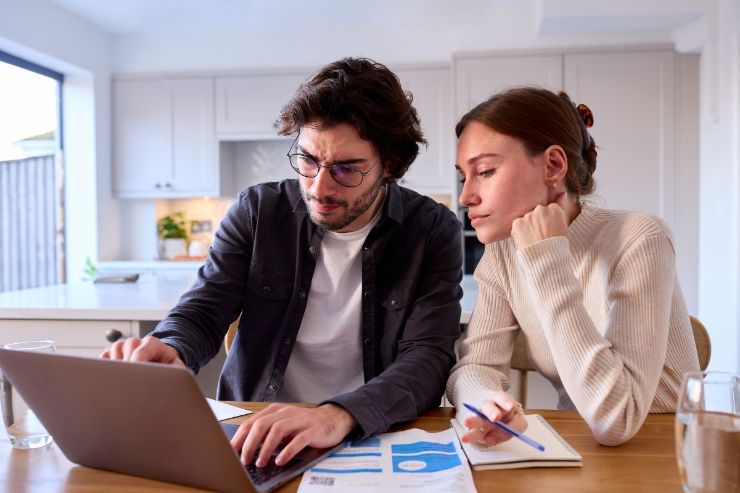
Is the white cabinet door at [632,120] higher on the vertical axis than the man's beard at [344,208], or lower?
higher

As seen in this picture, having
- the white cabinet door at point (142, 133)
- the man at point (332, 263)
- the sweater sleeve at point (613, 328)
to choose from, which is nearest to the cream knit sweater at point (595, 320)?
the sweater sleeve at point (613, 328)

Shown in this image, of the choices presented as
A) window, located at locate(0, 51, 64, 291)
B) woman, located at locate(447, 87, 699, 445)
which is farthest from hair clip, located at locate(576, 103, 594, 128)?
window, located at locate(0, 51, 64, 291)

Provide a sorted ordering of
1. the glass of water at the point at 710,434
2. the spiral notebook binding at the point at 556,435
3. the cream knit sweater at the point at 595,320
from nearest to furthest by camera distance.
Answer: the glass of water at the point at 710,434, the spiral notebook binding at the point at 556,435, the cream knit sweater at the point at 595,320

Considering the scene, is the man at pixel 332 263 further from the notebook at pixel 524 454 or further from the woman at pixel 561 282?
the notebook at pixel 524 454

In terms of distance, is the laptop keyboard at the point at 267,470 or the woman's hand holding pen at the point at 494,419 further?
the woman's hand holding pen at the point at 494,419

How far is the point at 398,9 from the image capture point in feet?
15.3

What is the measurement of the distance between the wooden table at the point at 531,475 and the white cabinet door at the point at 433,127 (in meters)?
3.93

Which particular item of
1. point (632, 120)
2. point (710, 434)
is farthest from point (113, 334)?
point (632, 120)

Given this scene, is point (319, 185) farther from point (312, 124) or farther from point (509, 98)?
point (509, 98)

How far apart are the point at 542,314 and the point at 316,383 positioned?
0.69 metres

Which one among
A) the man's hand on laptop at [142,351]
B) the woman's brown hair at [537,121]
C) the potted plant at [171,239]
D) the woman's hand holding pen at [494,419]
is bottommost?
the woman's hand holding pen at [494,419]

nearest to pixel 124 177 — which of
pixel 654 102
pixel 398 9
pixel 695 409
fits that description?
pixel 398 9

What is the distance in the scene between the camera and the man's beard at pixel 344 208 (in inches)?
57.5

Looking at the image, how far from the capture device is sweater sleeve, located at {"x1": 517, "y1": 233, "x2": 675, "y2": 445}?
1.04 metres
